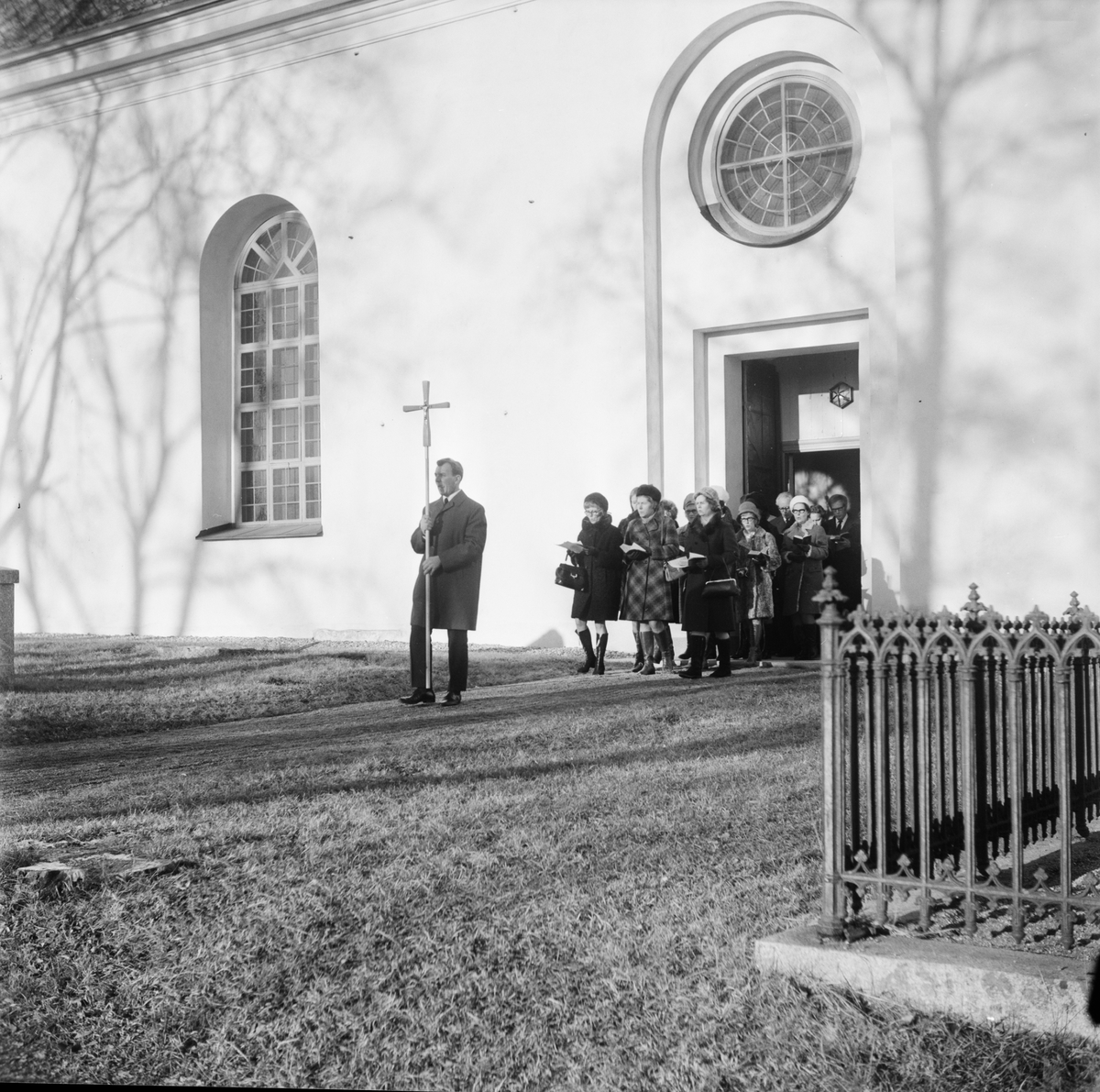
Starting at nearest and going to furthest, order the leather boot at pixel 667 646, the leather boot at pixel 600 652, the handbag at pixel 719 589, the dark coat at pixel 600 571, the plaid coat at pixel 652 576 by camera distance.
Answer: the handbag at pixel 719 589 < the plaid coat at pixel 652 576 < the leather boot at pixel 600 652 < the leather boot at pixel 667 646 < the dark coat at pixel 600 571

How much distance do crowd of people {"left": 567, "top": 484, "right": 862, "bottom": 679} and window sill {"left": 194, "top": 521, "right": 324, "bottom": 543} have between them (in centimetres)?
658

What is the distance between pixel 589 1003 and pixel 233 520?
58.3 feet

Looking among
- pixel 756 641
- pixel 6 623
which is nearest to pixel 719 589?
pixel 756 641

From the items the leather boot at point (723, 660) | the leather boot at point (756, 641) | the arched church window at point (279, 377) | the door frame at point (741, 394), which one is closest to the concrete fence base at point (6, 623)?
the leather boot at point (723, 660)

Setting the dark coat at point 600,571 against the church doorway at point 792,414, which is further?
the church doorway at point 792,414

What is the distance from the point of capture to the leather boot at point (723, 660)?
42.2 ft

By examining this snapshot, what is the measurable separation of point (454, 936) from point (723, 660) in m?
8.30

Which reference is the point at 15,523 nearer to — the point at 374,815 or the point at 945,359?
the point at 945,359

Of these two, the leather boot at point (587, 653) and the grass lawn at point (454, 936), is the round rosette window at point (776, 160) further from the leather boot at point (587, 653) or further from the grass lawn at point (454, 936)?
the grass lawn at point (454, 936)

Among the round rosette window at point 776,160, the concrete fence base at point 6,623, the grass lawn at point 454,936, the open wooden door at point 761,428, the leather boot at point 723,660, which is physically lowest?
the grass lawn at point 454,936

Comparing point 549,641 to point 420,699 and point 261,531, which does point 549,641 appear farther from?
point 420,699

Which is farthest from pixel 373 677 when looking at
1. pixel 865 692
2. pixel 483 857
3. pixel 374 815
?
pixel 865 692

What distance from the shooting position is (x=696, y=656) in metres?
12.6

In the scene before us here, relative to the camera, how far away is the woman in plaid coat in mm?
13336
